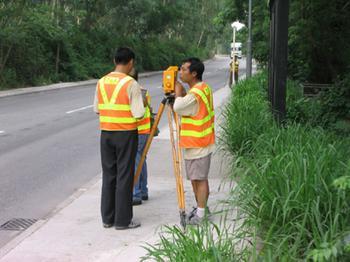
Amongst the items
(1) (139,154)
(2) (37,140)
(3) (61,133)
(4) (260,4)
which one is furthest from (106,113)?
(4) (260,4)

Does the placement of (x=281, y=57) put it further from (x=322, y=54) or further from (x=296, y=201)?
(x=322, y=54)

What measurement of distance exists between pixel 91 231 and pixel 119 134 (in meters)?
1.04

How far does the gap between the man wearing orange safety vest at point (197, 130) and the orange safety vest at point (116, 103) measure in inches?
20.1

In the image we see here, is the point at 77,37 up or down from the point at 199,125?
up

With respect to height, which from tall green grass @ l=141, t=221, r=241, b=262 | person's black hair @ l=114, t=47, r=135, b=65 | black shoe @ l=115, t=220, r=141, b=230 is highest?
person's black hair @ l=114, t=47, r=135, b=65

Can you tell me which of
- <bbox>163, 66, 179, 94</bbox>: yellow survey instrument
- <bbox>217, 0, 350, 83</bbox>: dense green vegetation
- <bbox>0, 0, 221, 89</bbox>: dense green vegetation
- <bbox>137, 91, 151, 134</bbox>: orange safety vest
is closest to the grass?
<bbox>163, 66, 179, 94</bbox>: yellow survey instrument

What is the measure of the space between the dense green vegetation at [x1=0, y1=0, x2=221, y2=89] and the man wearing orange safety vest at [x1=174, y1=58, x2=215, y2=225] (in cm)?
2336

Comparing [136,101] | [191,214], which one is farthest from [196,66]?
[191,214]

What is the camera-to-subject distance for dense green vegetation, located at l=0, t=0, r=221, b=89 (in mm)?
28844

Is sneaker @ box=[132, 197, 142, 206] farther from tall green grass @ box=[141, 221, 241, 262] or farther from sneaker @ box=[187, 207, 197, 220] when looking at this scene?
tall green grass @ box=[141, 221, 241, 262]

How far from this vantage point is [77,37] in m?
39.6

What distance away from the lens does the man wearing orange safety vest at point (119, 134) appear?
5664mm

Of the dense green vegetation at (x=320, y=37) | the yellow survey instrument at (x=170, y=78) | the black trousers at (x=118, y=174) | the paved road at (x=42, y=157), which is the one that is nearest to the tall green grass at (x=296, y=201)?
the yellow survey instrument at (x=170, y=78)

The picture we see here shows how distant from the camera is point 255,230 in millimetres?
4031
